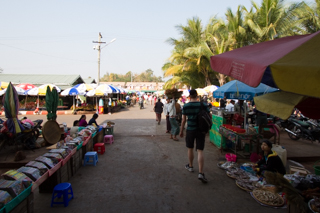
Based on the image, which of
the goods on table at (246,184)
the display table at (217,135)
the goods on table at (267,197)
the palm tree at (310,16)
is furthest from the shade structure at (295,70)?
the palm tree at (310,16)

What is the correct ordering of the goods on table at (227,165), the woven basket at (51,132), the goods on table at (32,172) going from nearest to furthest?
the goods on table at (32,172), the goods on table at (227,165), the woven basket at (51,132)

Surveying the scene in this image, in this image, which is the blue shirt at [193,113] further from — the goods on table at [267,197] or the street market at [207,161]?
the goods on table at [267,197]

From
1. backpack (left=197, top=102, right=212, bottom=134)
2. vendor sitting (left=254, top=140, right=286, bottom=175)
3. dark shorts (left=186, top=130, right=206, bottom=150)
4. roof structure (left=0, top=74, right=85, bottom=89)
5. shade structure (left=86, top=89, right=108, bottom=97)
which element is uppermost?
roof structure (left=0, top=74, right=85, bottom=89)

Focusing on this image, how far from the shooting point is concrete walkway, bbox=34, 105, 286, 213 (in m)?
3.15

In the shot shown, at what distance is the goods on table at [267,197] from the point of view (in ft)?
10.5

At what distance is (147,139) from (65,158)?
4.34m

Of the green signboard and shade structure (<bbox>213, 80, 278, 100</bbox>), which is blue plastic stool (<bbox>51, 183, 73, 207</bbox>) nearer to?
the green signboard

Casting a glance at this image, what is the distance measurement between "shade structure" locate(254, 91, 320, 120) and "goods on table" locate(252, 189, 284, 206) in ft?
5.15

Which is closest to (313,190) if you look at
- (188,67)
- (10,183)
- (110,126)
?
(10,183)

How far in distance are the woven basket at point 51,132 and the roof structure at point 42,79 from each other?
16.4 metres

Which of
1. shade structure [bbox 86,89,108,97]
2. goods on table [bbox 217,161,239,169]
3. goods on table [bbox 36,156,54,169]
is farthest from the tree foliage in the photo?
goods on table [bbox 36,156,54,169]

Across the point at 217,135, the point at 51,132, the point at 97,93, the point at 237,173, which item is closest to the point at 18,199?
the point at 237,173

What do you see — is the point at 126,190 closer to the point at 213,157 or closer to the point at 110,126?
the point at 213,157

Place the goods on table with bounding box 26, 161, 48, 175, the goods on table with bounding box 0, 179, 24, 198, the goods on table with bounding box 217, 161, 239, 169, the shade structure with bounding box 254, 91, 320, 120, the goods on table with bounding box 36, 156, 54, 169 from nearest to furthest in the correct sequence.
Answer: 1. the shade structure with bounding box 254, 91, 320, 120
2. the goods on table with bounding box 0, 179, 24, 198
3. the goods on table with bounding box 26, 161, 48, 175
4. the goods on table with bounding box 36, 156, 54, 169
5. the goods on table with bounding box 217, 161, 239, 169
